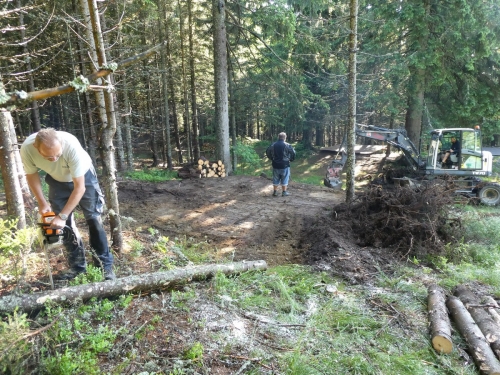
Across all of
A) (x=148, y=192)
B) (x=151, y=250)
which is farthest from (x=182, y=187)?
(x=151, y=250)

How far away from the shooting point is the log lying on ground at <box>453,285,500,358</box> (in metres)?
3.16

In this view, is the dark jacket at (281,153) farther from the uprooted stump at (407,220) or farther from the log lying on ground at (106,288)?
the log lying on ground at (106,288)

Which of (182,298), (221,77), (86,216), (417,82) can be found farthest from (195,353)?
(417,82)

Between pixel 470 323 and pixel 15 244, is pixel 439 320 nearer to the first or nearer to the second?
pixel 470 323

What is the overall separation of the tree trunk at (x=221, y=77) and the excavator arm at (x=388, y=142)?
435 centimetres

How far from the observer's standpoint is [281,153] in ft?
29.9

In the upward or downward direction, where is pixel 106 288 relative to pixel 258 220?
upward

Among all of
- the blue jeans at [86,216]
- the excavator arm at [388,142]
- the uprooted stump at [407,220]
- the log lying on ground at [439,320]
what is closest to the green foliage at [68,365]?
the blue jeans at [86,216]

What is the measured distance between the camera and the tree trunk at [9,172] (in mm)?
4234

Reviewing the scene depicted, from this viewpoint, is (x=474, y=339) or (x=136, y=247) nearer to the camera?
(x=474, y=339)

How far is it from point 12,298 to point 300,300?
3073mm

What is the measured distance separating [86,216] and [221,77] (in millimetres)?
9676

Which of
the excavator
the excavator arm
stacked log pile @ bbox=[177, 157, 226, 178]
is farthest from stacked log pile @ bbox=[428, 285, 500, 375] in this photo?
stacked log pile @ bbox=[177, 157, 226, 178]

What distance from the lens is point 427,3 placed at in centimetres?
1202
